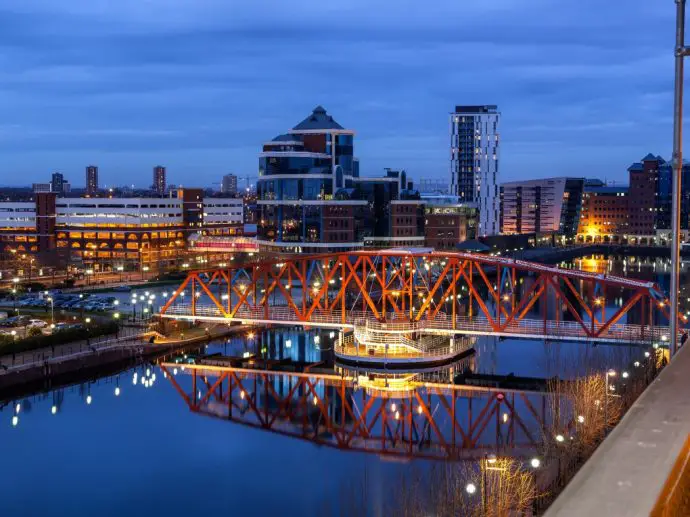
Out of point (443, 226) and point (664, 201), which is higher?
point (664, 201)

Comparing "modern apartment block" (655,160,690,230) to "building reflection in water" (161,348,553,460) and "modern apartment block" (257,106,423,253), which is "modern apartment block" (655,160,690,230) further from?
"building reflection in water" (161,348,553,460)

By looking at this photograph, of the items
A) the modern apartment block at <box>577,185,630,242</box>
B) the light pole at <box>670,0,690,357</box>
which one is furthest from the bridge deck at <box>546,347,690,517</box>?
the modern apartment block at <box>577,185,630,242</box>

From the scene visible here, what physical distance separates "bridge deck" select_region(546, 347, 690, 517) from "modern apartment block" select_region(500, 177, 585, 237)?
82786 millimetres

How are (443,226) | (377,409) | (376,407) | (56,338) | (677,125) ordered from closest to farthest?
1. (677,125)
2. (377,409)
3. (376,407)
4. (56,338)
5. (443,226)

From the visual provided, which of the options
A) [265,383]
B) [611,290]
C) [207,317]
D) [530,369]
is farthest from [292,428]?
[611,290]

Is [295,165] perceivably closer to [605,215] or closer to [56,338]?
[56,338]

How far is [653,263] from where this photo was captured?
237ft

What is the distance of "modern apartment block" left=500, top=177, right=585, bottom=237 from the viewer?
9200 centimetres

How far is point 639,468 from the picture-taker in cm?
887

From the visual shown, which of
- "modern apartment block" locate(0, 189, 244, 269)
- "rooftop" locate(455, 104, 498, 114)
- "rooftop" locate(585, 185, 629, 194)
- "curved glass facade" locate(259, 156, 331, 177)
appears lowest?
"modern apartment block" locate(0, 189, 244, 269)

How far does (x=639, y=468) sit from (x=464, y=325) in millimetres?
19543

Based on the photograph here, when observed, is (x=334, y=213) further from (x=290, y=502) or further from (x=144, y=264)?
(x=290, y=502)

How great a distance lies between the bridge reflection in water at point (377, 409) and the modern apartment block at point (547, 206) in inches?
2717

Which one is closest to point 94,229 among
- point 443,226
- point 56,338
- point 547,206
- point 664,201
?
point 443,226
